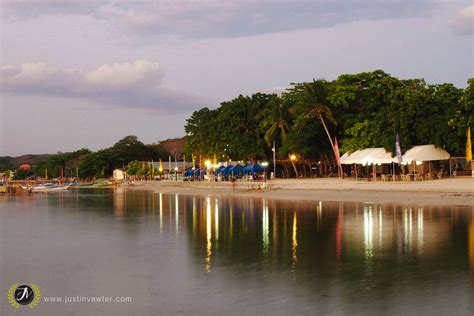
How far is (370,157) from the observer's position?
175ft

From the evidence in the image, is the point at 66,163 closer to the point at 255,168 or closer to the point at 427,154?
the point at 255,168

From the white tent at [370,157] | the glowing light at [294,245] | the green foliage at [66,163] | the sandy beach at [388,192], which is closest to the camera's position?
the glowing light at [294,245]

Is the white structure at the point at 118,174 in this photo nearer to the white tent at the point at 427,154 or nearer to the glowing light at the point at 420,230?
the white tent at the point at 427,154

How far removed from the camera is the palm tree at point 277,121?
234ft

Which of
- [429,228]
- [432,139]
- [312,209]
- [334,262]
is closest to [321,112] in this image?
[432,139]

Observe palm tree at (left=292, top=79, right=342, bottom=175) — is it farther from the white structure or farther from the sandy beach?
the white structure

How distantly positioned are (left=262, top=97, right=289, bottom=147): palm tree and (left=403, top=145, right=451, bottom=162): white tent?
23301 mm

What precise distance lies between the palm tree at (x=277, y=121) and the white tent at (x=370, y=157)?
49.5 ft

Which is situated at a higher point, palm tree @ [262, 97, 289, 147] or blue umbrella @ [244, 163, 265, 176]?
palm tree @ [262, 97, 289, 147]

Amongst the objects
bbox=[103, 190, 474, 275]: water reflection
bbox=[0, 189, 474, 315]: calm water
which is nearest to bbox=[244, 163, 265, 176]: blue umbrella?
bbox=[103, 190, 474, 275]: water reflection

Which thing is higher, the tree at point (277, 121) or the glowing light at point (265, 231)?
the tree at point (277, 121)

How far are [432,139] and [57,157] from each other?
531 feet

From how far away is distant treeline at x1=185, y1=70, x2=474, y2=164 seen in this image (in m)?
49.0

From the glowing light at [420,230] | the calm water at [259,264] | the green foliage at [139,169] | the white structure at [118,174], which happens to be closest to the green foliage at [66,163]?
the white structure at [118,174]
